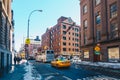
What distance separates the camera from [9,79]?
1711cm

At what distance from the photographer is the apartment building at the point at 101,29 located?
35037mm

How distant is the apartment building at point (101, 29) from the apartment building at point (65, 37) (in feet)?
141

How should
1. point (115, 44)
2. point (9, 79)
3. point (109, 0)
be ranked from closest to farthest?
point (9, 79) < point (115, 44) < point (109, 0)

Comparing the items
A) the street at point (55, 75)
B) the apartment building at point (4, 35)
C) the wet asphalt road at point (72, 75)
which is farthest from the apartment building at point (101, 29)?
the apartment building at point (4, 35)

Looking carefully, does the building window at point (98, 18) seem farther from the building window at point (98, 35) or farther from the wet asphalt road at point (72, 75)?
the wet asphalt road at point (72, 75)

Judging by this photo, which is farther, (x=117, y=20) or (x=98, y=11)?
(x=98, y=11)

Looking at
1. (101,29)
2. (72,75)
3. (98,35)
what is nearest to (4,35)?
(72,75)

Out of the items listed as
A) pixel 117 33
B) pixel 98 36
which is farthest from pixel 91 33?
pixel 117 33

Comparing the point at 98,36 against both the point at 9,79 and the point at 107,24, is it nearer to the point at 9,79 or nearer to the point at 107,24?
the point at 107,24

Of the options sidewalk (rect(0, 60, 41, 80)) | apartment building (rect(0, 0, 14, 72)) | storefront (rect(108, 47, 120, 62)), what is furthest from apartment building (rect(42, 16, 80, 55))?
sidewalk (rect(0, 60, 41, 80))

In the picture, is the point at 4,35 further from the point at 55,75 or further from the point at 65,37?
the point at 65,37

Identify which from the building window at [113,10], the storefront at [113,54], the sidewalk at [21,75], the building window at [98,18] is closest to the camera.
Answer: the sidewalk at [21,75]

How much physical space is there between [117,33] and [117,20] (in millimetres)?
2280

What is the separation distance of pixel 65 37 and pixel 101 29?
179 ft
